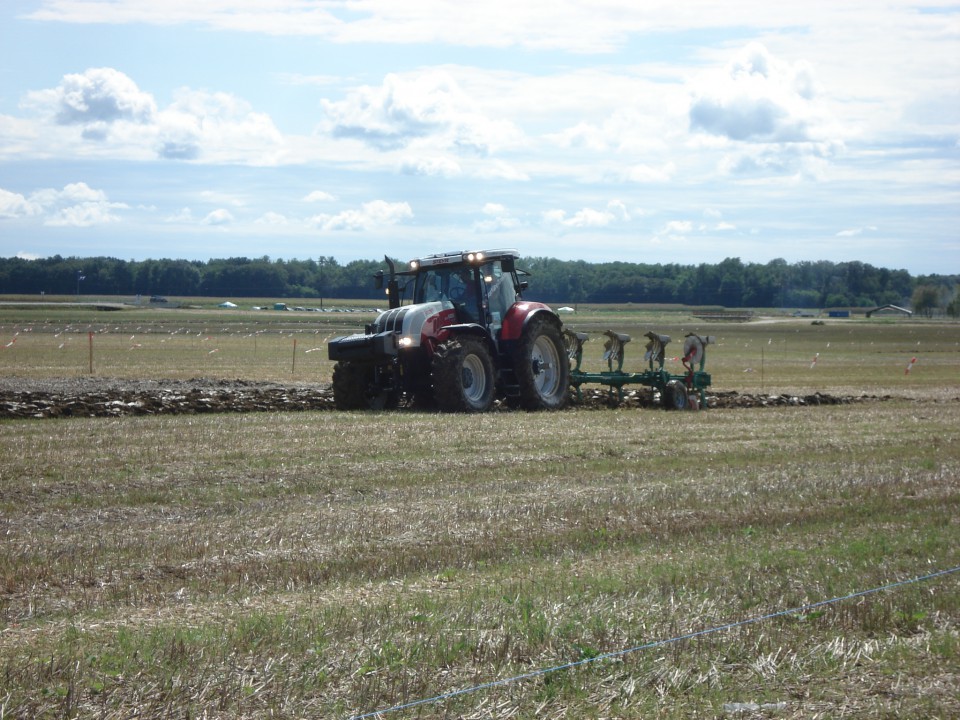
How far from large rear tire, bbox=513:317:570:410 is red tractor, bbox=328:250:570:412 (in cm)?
2

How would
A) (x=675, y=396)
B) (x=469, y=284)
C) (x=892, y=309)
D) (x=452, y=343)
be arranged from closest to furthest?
(x=452, y=343)
(x=469, y=284)
(x=675, y=396)
(x=892, y=309)

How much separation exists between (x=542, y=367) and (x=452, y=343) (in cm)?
251

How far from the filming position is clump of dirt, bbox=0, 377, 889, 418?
17.5 m

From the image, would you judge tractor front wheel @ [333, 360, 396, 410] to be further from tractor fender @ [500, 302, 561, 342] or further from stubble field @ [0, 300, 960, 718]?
tractor fender @ [500, 302, 561, 342]

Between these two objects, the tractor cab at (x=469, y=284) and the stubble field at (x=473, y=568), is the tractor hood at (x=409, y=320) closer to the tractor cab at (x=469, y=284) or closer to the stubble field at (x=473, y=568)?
the tractor cab at (x=469, y=284)

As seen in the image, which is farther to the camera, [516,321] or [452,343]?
[516,321]

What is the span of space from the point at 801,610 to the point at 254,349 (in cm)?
4085

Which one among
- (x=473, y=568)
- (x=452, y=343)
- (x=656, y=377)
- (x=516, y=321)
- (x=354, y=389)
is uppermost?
(x=516, y=321)

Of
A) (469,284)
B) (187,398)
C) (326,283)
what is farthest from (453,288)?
(326,283)

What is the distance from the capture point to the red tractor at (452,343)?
18078 mm

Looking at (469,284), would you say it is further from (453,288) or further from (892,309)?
(892,309)

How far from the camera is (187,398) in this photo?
18703 millimetres

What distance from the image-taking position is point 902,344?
202 ft

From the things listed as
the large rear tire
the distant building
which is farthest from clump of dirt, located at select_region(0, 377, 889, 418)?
the distant building
